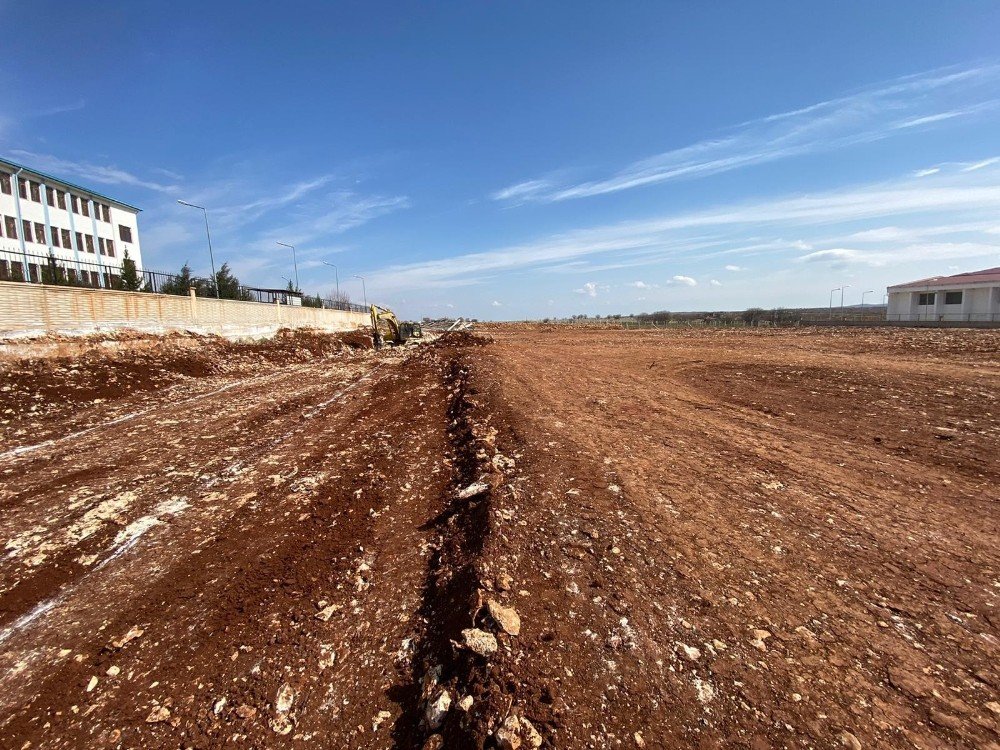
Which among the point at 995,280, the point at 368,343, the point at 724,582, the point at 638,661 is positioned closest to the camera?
the point at 638,661

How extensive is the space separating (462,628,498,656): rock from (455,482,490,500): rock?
6.94 feet

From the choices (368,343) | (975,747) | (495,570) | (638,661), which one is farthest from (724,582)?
(368,343)

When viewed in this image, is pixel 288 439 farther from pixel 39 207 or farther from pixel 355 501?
pixel 39 207

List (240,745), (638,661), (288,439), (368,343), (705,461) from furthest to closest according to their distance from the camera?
(368,343) < (288,439) < (705,461) < (638,661) < (240,745)

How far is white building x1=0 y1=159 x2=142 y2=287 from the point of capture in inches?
1244

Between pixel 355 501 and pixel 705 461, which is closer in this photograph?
pixel 355 501

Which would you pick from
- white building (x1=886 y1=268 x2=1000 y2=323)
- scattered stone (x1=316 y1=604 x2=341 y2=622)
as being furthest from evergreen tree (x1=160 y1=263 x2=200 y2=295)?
white building (x1=886 y1=268 x2=1000 y2=323)

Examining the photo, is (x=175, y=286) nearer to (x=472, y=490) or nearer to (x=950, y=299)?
(x=472, y=490)

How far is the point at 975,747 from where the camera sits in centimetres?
204

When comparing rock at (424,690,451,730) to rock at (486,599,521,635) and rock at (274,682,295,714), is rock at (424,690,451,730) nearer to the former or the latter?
rock at (486,599,521,635)

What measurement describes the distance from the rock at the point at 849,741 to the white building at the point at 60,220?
119 feet

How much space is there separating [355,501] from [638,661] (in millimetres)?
3516

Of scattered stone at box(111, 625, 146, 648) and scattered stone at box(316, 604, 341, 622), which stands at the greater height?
scattered stone at box(316, 604, 341, 622)

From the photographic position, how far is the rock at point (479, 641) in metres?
2.57
